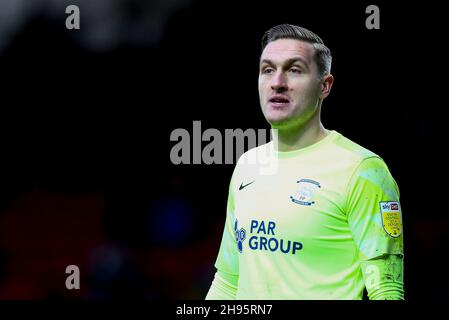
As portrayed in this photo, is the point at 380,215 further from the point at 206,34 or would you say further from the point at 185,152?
the point at 206,34

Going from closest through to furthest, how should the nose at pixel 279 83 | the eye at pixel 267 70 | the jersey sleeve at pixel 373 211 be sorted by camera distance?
1. the jersey sleeve at pixel 373 211
2. the nose at pixel 279 83
3. the eye at pixel 267 70

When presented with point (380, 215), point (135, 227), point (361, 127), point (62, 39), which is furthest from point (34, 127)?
point (380, 215)

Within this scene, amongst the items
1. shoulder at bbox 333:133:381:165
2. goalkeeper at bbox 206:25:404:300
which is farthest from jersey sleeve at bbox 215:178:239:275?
shoulder at bbox 333:133:381:165

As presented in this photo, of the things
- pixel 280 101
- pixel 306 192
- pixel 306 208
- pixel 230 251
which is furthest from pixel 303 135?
pixel 230 251

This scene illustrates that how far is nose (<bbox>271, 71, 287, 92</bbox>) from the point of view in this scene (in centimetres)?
411

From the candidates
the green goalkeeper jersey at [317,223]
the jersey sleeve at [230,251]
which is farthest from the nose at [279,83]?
the jersey sleeve at [230,251]

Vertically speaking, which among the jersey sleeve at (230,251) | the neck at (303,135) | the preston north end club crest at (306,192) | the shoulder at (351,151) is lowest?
the jersey sleeve at (230,251)

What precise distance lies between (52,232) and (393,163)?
3431 millimetres

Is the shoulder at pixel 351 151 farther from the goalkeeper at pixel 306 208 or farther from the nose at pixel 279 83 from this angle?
the nose at pixel 279 83

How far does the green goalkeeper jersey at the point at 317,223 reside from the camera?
12.6 ft

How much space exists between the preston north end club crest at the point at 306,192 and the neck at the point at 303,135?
0.81ft

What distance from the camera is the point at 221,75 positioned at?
6855 millimetres

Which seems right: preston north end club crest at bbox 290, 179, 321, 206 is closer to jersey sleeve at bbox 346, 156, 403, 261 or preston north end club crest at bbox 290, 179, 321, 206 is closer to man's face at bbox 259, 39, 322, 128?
jersey sleeve at bbox 346, 156, 403, 261

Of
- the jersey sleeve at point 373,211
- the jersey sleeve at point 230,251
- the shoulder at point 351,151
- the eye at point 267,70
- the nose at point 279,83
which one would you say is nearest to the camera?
the jersey sleeve at point 373,211
